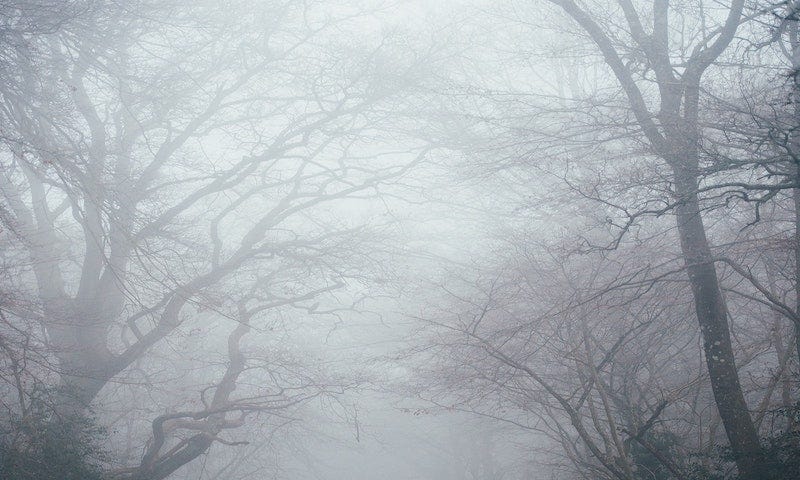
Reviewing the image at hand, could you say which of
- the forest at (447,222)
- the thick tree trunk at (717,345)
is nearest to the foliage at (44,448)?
the forest at (447,222)

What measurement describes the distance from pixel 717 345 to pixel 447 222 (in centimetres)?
951

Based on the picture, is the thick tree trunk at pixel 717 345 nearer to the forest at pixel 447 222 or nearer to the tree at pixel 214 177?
the forest at pixel 447 222

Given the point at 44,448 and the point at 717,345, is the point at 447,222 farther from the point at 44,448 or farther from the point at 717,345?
the point at 44,448

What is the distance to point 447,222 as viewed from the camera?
1477 cm

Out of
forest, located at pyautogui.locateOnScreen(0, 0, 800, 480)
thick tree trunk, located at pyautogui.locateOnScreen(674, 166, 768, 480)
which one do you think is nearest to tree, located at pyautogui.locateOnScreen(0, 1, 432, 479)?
forest, located at pyautogui.locateOnScreen(0, 0, 800, 480)

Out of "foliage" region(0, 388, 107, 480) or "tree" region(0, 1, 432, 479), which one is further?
"tree" region(0, 1, 432, 479)

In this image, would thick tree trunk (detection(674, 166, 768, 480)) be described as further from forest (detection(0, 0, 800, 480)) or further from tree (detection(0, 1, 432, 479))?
tree (detection(0, 1, 432, 479))

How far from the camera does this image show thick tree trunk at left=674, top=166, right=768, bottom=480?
205 inches

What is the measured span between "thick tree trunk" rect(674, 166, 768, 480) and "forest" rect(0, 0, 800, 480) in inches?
1.0

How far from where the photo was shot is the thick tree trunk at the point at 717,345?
5.21m

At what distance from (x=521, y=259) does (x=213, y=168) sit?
5815mm

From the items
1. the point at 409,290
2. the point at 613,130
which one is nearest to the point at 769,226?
the point at 613,130

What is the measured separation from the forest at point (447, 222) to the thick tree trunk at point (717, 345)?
0.08 feet

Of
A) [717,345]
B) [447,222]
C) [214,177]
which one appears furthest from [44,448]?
[447,222]
